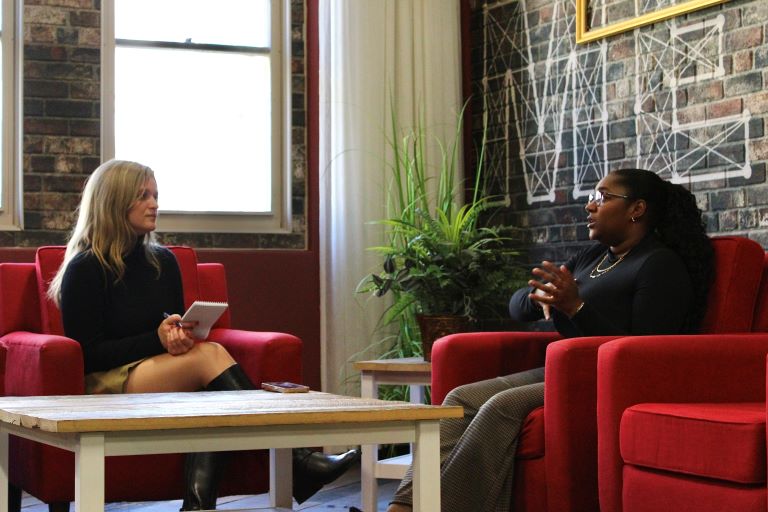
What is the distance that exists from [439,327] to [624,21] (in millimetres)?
1397

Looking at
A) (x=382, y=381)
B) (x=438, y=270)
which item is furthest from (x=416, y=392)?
(x=438, y=270)

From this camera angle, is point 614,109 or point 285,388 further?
point 614,109

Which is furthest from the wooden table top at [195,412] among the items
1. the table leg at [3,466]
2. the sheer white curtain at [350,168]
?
the sheer white curtain at [350,168]

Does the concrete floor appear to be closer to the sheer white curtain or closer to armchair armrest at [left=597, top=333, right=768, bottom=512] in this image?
the sheer white curtain

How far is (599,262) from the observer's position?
3.63m

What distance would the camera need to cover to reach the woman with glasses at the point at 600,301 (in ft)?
9.94

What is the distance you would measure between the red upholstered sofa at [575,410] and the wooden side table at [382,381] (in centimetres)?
83

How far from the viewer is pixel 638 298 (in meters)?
3.30

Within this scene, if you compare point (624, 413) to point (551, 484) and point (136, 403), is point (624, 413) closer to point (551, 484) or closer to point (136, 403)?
point (551, 484)

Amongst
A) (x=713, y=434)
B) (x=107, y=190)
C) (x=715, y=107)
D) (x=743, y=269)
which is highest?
(x=715, y=107)

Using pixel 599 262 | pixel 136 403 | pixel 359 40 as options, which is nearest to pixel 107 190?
pixel 136 403

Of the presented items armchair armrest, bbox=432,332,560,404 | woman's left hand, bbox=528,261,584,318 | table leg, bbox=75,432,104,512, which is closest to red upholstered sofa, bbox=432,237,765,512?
woman's left hand, bbox=528,261,584,318

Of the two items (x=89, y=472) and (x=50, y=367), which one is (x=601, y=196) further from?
(x=89, y=472)

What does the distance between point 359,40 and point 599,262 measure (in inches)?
76.4
